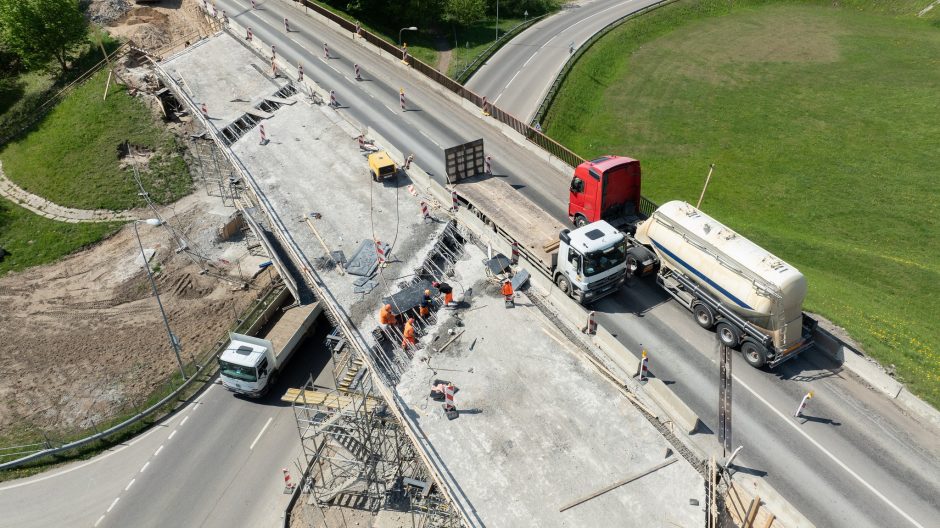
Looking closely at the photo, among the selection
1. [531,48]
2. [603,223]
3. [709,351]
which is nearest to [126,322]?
[603,223]

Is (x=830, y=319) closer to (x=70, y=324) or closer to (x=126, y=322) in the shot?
(x=126, y=322)

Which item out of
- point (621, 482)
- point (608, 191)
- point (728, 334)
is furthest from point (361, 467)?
point (608, 191)

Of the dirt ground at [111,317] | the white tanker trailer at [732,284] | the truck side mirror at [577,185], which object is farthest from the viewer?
the dirt ground at [111,317]

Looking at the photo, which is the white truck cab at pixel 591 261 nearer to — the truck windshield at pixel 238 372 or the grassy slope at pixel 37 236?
the truck windshield at pixel 238 372

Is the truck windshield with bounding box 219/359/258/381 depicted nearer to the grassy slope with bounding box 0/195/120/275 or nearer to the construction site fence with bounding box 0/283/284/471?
the construction site fence with bounding box 0/283/284/471

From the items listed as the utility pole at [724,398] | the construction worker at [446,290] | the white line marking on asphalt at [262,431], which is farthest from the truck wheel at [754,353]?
the white line marking on asphalt at [262,431]

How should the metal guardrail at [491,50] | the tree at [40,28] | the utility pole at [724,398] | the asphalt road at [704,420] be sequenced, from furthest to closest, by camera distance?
the metal guardrail at [491,50]
the tree at [40,28]
the utility pole at [724,398]
the asphalt road at [704,420]
